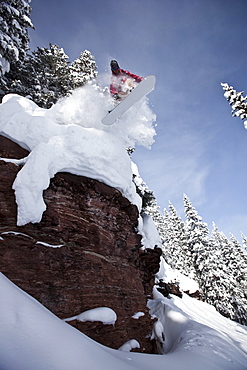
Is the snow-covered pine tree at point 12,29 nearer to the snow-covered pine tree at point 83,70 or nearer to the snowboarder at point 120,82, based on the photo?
A: the snow-covered pine tree at point 83,70

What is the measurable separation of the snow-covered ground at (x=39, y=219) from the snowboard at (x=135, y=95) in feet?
1.23

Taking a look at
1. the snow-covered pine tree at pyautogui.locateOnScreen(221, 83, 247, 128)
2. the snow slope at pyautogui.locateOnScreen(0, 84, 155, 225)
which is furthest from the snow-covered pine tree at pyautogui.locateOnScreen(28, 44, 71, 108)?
the snow-covered pine tree at pyautogui.locateOnScreen(221, 83, 247, 128)

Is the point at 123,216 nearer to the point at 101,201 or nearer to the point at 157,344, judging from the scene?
the point at 101,201

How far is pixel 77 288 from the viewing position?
546 cm

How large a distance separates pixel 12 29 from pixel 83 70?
7551 mm

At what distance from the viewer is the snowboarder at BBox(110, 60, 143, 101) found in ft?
30.9

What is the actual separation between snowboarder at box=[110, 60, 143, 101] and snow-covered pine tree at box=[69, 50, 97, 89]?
8449 mm

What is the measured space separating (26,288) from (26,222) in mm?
1655

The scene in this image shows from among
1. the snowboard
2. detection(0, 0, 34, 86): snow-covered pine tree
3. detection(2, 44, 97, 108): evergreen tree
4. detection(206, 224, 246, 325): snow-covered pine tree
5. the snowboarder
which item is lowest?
detection(206, 224, 246, 325): snow-covered pine tree

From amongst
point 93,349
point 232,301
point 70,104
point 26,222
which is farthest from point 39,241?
point 232,301

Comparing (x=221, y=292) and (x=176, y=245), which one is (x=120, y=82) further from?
(x=176, y=245)

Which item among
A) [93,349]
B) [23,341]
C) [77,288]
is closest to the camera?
[23,341]

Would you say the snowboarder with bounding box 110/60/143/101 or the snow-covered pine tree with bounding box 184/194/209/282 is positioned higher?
the snowboarder with bounding box 110/60/143/101

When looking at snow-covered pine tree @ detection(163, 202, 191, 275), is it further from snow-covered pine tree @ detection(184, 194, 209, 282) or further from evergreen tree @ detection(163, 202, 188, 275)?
snow-covered pine tree @ detection(184, 194, 209, 282)
